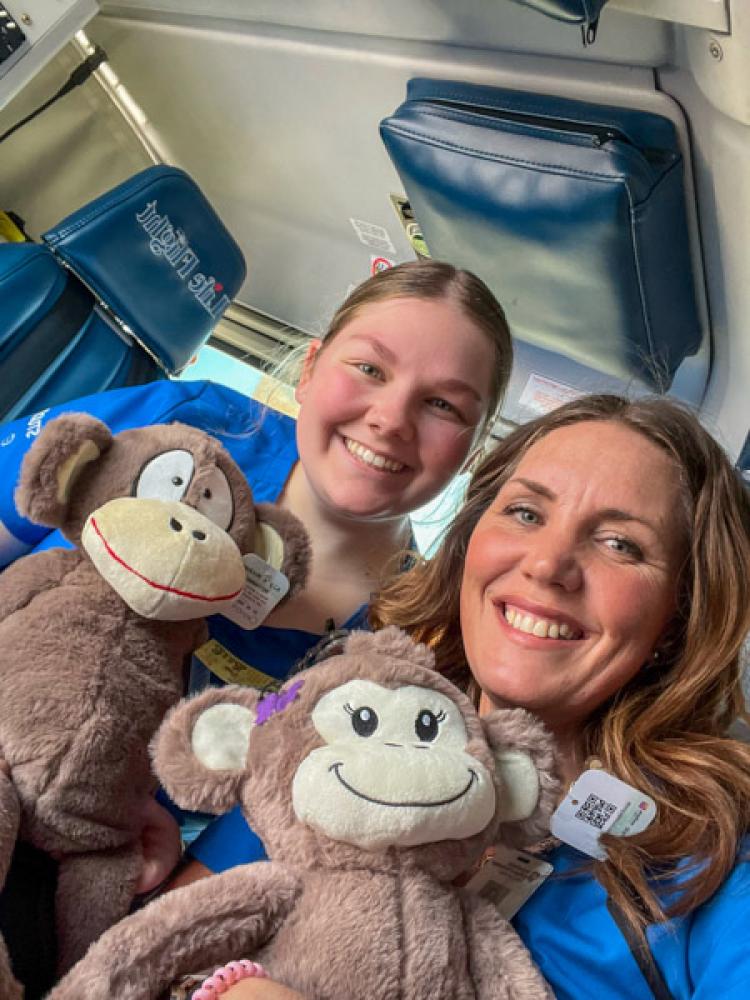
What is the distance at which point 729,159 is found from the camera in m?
1.50

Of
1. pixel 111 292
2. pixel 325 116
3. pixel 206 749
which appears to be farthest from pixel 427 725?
pixel 325 116

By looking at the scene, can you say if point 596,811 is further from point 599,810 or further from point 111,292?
point 111,292

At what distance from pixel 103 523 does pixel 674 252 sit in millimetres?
1182

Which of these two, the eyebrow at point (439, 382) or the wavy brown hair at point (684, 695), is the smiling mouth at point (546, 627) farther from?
the eyebrow at point (439, 382)

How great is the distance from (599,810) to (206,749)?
43 cm

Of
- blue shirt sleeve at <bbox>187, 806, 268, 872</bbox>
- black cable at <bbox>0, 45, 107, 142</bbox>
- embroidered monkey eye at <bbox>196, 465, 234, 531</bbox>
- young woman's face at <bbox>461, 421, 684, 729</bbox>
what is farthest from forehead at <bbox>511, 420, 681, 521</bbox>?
black cable at <bbox>0, 45, 107, 142</bbox>

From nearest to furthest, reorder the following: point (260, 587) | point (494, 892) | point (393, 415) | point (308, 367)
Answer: point (494, 892) → point (260, 587) → point (393, 415) → point (308, 367)

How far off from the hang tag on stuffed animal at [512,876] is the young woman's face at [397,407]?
2.16 feet

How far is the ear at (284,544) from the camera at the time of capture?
1.28 metres

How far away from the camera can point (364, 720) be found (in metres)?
0.84

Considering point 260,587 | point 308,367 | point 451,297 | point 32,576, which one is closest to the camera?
point 32,576

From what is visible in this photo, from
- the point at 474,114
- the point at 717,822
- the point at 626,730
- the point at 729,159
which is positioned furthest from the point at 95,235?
the point at 717,822

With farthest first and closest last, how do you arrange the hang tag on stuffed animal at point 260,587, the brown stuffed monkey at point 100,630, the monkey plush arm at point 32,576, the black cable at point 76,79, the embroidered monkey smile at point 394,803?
1. the black cable at point 76,79
2. the hang tag on stuffed animal at point 260,587
3. the monkey plush arm at point 32,576
4. the brown stuffed monkey at point 100,630
5. the embroidered monkey smile at point 394,803

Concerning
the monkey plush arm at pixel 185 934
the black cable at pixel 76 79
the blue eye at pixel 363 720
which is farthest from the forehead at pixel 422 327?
the black cable at pixel 76 79
